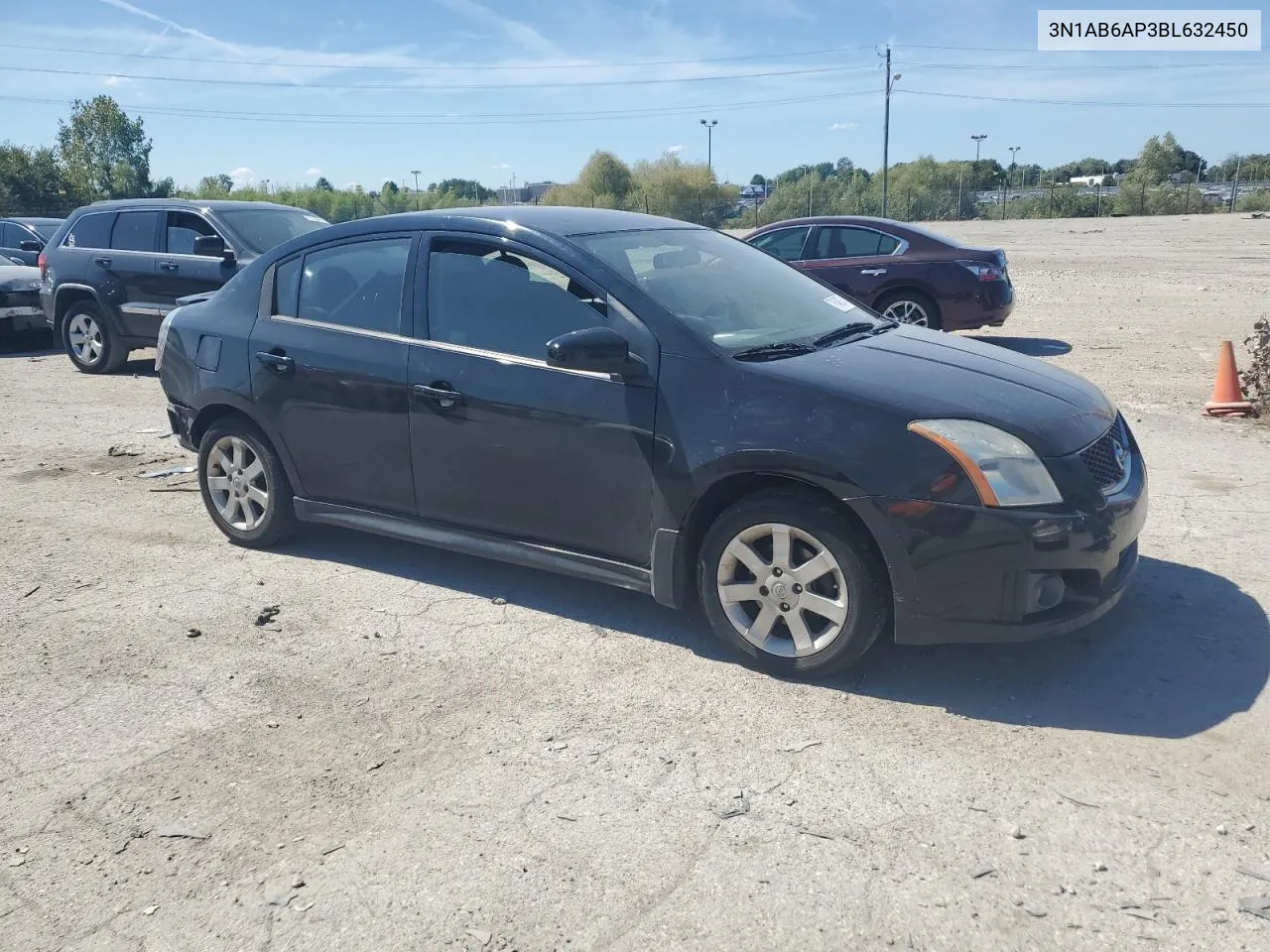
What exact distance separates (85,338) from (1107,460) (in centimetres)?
1207

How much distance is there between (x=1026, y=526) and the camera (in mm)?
3781

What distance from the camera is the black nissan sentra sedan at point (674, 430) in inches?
153

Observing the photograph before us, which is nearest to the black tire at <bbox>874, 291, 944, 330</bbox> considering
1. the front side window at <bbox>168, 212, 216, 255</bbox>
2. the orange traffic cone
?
the orange traffic cone

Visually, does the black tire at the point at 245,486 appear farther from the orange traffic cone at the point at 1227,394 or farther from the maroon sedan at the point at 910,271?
the maroon sedan at the point at 910,271

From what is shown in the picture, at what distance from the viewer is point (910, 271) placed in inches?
477

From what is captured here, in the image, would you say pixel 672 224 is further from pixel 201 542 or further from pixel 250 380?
pixel 201 542

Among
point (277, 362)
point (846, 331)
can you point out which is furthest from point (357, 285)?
point (846, 331)

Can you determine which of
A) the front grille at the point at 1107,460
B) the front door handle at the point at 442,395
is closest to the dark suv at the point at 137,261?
the front door handle at the point at 442,395

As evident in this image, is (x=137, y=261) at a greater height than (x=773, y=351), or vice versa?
(x=137, y=261)

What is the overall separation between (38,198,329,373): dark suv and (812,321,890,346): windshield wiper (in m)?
8.07

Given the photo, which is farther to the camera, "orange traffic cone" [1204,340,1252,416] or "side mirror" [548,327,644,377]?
"orange traffic cone" [1204,340,1252,416]

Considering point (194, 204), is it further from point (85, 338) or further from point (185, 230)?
point (85, 338)

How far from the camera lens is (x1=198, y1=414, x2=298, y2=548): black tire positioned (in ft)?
18.9

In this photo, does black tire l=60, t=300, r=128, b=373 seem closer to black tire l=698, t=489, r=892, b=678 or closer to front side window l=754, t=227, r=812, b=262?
front side window l=754, t=227, r=812, b=262
